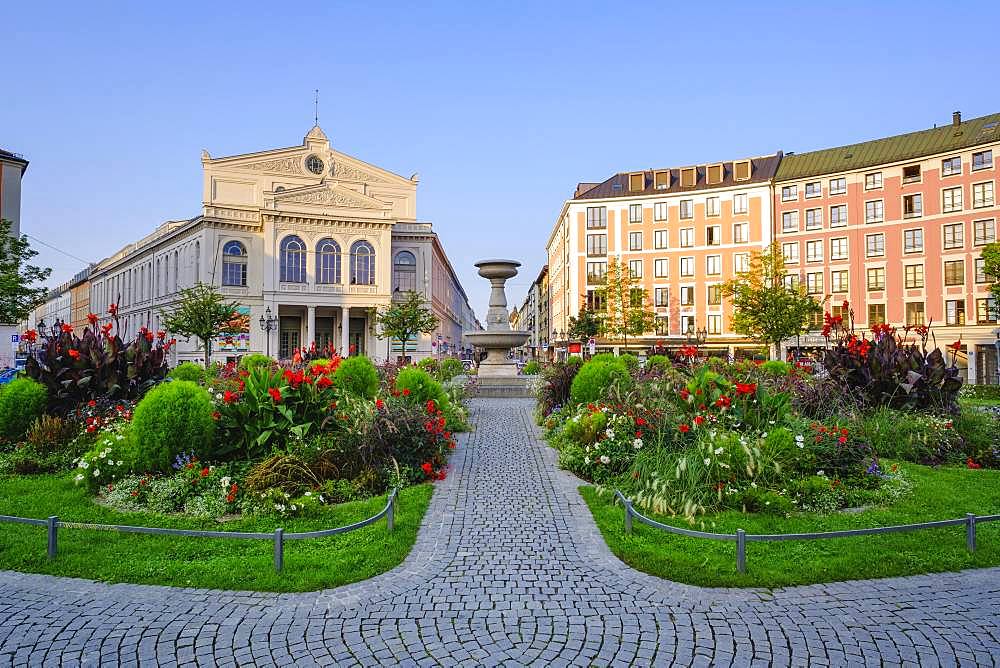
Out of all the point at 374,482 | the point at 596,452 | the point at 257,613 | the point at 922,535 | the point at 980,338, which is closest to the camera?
the point at 257,613

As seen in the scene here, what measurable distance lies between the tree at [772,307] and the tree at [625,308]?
26.2 feet

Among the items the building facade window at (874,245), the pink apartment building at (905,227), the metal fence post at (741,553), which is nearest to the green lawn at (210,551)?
the metal fence post at (741,553)

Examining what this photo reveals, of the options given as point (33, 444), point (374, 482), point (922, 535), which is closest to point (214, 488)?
point (374, 482)

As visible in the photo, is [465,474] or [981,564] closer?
[981,564]

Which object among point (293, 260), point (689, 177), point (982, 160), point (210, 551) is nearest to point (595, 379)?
point (210, 551)

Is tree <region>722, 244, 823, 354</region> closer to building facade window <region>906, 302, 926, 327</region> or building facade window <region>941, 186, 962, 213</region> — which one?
building facade window <region>906, 302, 926, 327</region>

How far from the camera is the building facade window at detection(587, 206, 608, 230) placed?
181ft

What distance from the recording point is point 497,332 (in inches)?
997

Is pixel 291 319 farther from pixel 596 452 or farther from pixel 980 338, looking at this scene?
pixel 980 338

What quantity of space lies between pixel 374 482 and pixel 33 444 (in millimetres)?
6046

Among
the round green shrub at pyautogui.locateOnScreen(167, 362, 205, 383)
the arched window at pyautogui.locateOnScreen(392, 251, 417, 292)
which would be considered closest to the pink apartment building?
the arched window at pyautogui.locateOnScreen(392, 251, 417, 292)

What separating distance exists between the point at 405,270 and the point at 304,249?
33.0ft

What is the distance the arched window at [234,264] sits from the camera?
4881 centimetres

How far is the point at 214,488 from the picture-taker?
736 centimetres
